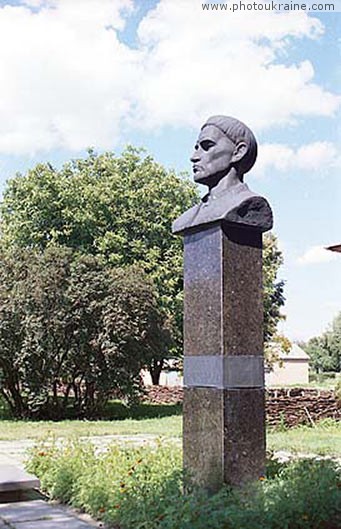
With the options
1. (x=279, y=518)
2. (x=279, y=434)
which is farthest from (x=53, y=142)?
(x=279, y=518)

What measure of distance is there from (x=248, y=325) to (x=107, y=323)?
1098cm

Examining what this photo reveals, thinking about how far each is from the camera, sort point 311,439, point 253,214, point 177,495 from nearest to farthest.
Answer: point 177,495 < point 253,214 < point 311,439

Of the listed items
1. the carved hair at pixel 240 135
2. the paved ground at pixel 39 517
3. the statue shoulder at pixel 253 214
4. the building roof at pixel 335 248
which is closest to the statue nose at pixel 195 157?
the carved hair at pixel 240 135

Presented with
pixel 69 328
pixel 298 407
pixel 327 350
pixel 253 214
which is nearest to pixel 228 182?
pixel 253 214

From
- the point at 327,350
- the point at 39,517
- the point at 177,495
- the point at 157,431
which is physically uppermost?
the point at 327,350

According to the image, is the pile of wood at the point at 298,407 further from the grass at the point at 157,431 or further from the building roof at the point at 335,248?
the building roof at the point at 335,248

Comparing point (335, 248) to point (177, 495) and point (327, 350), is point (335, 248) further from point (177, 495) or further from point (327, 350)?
point (327, 350)

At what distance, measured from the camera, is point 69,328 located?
53.5 feet

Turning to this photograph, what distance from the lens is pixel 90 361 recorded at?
651 inches

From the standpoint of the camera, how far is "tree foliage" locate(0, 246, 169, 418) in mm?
16141

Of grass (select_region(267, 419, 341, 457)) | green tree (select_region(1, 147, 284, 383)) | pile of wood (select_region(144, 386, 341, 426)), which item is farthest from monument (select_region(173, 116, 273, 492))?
green tree (select_region(1, 147, 284, 383))

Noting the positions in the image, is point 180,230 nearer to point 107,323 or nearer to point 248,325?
point 248,325

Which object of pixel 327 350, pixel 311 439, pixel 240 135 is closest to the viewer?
pixel 240 135

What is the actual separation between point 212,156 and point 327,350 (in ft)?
159
